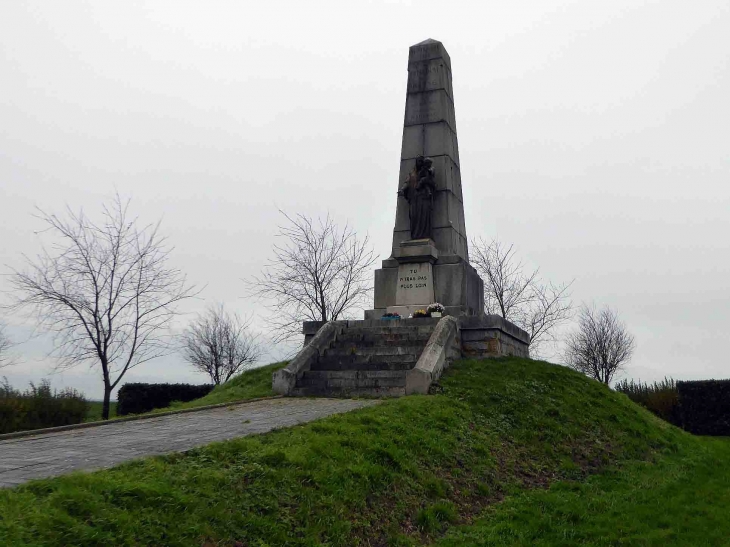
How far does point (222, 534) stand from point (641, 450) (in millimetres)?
7849

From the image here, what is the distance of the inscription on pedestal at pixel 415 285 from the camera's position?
47.8ft

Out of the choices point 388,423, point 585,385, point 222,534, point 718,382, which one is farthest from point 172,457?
point 718,382

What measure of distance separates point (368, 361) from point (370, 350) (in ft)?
1.58

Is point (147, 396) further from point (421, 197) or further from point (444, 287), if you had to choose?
point (421, 197)

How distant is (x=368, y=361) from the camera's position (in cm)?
1191

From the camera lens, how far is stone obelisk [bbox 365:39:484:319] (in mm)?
14656

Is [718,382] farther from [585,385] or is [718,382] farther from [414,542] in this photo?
[414,542]

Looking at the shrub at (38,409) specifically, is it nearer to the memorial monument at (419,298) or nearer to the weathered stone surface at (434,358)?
the memorial monument at (419,298)

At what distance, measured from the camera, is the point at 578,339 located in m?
35.5

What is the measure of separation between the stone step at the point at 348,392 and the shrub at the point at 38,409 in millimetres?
3859

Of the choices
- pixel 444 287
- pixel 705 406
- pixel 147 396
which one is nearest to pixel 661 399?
pixel 705 406

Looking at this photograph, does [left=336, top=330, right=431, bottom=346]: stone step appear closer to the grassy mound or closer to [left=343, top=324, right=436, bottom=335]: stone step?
[left=343, top=324, right=436, bottom=335]: stone step

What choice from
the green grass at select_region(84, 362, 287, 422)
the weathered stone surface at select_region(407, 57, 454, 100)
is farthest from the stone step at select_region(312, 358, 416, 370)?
the weathered stone surface at select_region(407, 57, 454, 100)

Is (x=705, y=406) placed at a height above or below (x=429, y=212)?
below
